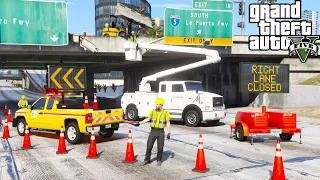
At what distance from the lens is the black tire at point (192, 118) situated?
1694 centimetres

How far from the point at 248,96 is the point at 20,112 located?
23529mm

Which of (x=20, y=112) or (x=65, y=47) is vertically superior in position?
(x=65, y=47)

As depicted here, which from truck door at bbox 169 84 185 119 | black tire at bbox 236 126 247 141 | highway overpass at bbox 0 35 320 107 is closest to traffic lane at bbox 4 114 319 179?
black tire at bbox 236 126 247 141

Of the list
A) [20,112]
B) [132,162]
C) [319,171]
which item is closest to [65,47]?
[20,112]

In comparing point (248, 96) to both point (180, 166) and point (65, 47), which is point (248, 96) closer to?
point (65, 47)

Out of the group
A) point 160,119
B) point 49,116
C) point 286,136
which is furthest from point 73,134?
point 286,136

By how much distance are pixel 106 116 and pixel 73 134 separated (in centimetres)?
139

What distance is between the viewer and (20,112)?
46.5 feet

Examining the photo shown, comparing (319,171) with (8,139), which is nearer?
(319,171)

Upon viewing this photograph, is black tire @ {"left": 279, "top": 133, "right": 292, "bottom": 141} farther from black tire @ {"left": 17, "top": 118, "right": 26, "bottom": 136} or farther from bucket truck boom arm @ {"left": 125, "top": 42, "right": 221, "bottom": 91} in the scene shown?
black tire @ {"left": 17, "top": 118, "right": 26, "bottom": 136}

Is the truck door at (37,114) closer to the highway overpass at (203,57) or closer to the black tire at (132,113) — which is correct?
the black tire at (132,113)

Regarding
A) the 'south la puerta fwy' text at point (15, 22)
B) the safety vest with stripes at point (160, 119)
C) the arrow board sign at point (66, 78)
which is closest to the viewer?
the safety vest with stripes at point (160, 119)

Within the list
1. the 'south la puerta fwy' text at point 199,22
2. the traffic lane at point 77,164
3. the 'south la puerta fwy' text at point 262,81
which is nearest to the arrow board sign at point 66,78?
Result: the traffic lane at point 77,164

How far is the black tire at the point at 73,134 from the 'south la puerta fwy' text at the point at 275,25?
1812cm
